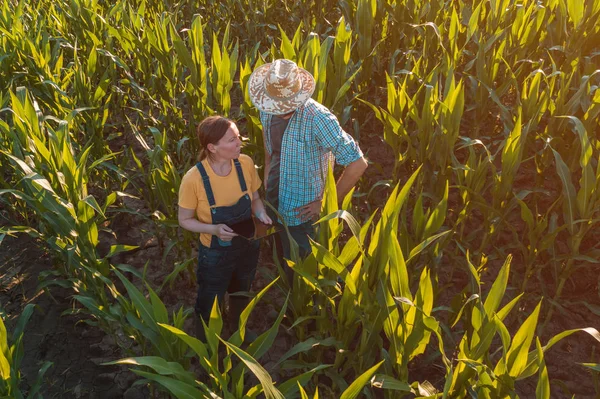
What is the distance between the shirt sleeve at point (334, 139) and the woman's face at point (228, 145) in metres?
0.32

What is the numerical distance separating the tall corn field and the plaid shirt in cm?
23

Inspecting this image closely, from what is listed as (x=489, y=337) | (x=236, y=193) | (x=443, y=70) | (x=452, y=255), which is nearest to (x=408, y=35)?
(x=443, y=70)

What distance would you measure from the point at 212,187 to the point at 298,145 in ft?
1.28

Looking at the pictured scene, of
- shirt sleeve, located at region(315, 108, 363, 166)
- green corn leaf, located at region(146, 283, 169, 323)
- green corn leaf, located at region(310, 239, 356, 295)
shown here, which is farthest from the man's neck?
green corn leaf, located at region(146, 283, 169, 323)

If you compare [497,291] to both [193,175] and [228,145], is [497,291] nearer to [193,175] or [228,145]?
[228,145]

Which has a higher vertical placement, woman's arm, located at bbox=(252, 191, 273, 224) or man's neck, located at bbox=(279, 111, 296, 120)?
man's neck, located at bbox=(279, 111, 296, 120)

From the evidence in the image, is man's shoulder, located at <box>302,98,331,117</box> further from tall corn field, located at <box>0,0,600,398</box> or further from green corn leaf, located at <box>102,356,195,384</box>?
green corn leaf, located at <box>102,356,195,384</box>

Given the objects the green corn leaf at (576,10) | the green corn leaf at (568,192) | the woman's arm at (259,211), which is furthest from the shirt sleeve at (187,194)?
the green corn leaf at (576,10)

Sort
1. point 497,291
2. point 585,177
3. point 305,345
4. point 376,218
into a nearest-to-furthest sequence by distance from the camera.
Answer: point 497,291 < point 305,345 < point 585,177 < point 376,218

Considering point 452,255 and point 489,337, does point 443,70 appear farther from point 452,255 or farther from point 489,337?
point 489,337

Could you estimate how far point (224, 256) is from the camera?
7.39ft

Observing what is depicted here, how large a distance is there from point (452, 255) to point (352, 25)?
98.0 inches

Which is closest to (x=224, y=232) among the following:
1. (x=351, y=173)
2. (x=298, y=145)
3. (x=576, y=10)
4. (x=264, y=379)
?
(x=298, y=145)

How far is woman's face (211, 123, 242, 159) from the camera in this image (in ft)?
6.61
